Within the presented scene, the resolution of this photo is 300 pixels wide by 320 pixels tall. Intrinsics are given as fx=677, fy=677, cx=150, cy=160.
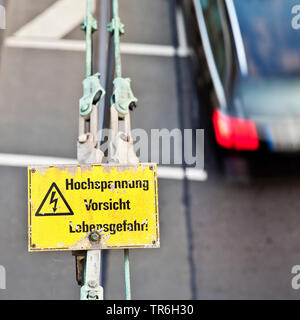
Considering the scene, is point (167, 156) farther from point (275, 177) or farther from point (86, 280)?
point (86, 280)

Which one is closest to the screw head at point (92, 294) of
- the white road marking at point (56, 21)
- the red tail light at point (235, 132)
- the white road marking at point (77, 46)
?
the red tail light at point (235, 132)

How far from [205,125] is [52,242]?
4.94 meters

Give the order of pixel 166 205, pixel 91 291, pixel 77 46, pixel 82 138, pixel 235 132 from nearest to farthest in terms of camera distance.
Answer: pixel 91 291 < pixel 82 138 < pixel 235 132 < pixel 166 205 < pixel 77 46

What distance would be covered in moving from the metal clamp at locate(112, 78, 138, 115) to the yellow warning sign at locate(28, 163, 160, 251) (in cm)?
43

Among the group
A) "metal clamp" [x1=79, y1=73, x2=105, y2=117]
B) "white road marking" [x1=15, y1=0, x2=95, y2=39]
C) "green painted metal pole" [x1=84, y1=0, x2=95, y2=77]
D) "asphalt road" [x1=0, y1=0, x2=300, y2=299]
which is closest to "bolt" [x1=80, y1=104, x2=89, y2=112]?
"metal clamp" [x1=79, y1=73, x2=105, y2=117]

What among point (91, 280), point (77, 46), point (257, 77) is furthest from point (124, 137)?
point (77, 46)

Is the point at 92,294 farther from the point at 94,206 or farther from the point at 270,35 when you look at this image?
the point at 270,35

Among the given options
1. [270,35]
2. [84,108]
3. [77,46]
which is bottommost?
[84,108]

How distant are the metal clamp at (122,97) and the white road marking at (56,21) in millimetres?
5885

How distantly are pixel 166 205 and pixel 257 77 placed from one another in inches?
64.0

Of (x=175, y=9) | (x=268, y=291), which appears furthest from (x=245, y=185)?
(x=175, y=9)

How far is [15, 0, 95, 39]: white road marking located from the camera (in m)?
9.40

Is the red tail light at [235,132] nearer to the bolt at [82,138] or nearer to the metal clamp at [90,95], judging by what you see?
the metal clamp at [90,95]

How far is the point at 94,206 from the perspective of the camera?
3.27m
